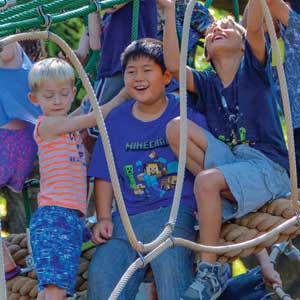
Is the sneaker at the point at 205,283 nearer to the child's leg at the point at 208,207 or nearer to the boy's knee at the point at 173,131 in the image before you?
the child's leg at the point at 208,207

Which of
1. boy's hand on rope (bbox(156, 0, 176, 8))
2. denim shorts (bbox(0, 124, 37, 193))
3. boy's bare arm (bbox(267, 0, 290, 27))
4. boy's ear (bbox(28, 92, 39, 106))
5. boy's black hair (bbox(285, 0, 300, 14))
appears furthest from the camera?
boy's black hair (bbox(285, 0, 300, 14))

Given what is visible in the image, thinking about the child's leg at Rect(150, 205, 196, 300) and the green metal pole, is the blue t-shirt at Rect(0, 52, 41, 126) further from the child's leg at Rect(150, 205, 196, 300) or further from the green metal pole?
the child's leg at Rect(150, 205, 196, 300)

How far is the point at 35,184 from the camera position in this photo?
4.24m

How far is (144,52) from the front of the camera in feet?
12.4

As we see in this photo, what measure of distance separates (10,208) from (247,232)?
2861mm

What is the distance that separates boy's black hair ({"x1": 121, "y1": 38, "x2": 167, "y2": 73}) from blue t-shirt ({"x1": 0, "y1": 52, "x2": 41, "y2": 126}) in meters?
0.46

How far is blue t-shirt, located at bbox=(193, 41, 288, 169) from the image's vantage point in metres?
3.72

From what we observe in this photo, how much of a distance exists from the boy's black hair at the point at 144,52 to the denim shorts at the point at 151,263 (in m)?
0.51

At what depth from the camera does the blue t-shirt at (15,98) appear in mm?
4051

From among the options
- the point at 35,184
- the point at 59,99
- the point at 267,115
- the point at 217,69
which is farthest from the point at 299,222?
the point at 35,184

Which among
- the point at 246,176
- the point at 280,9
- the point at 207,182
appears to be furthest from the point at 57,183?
the point at 280,9

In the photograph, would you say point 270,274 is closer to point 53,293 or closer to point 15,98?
point 53,293

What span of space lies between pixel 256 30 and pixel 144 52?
0.41 meters

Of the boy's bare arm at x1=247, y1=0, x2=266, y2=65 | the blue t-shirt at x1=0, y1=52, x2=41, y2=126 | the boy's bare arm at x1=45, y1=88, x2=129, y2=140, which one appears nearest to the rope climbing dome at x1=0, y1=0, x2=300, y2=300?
the boy's bare arm at x1=247, y1=0, x2=266, y2=65
